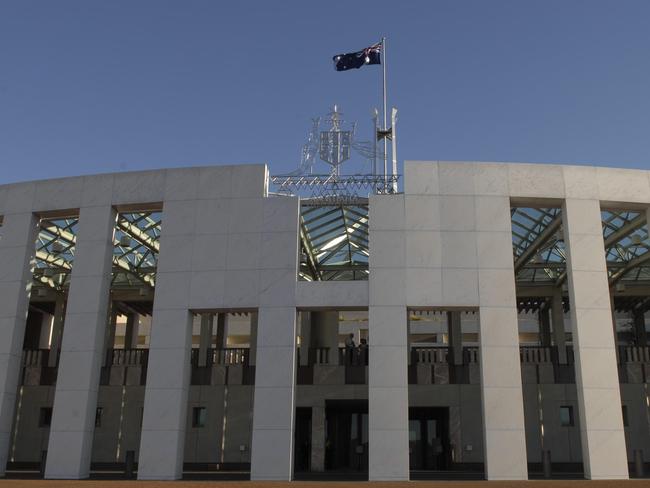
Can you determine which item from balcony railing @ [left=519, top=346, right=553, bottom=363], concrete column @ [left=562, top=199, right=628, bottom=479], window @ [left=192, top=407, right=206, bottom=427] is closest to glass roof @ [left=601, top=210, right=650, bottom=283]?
concrete column @ [left=562, top=199, right=628, bottom=479]

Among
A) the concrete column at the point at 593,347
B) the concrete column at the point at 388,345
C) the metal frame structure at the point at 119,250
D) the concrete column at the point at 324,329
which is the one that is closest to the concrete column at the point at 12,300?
the metal frame structure at the point at 119,250

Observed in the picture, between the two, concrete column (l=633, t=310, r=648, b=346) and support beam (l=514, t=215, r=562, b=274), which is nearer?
support beam (l=514, t=215, r=562, b=274)

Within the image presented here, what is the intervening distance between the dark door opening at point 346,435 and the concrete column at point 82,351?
11.7 meters

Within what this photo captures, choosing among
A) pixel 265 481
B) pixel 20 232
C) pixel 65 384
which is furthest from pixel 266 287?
pixel 20 232

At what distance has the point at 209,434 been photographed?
31438 mm

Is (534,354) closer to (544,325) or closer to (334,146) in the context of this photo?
(544,325)

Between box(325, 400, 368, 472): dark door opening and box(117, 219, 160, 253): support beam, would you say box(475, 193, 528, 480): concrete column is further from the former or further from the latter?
box(117, 219, 160, 253): support beam

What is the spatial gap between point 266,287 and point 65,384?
767 centimetres

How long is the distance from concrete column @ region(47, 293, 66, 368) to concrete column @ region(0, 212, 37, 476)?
1056cm

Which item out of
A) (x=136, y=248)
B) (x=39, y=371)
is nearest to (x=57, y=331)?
(x=39, y=371)

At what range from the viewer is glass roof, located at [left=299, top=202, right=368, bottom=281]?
2686 centimetres

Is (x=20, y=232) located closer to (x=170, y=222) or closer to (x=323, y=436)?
(x=170, y=222)

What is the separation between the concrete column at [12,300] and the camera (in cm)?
2350

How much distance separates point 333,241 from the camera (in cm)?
3212
